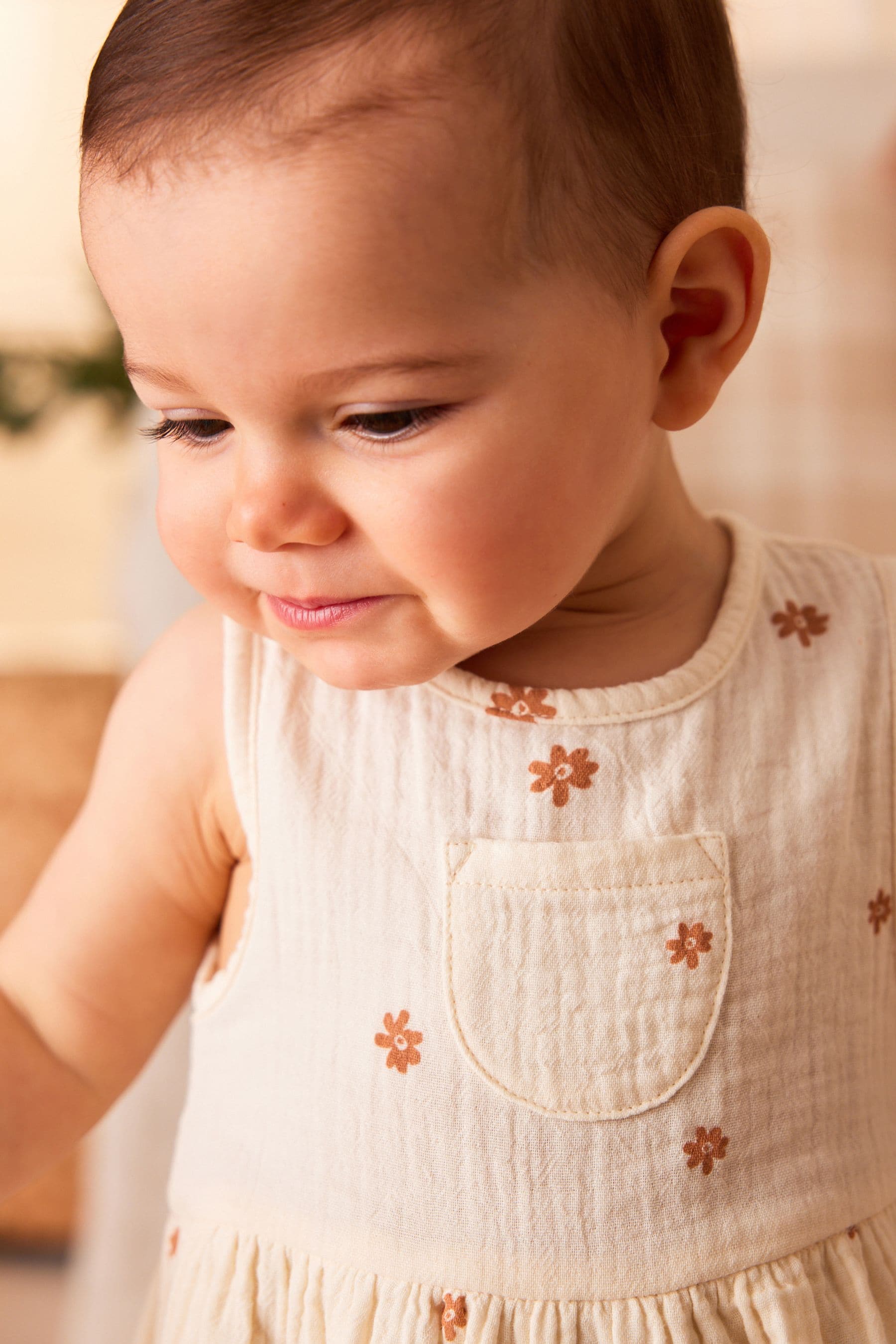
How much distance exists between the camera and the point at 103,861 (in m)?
0.66

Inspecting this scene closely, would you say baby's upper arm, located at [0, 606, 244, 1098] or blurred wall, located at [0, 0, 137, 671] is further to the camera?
blurred wall, located at [0, 0, 137, 671]

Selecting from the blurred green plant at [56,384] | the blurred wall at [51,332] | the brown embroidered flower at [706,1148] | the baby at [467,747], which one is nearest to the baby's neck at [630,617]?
the baby at [467,747]

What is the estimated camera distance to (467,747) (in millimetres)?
624

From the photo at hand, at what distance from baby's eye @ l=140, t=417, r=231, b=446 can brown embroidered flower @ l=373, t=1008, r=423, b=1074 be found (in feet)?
0.94

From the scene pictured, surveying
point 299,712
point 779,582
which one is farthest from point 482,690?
point 779,582

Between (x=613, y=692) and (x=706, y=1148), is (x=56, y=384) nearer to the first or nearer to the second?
(x=613, y=692)

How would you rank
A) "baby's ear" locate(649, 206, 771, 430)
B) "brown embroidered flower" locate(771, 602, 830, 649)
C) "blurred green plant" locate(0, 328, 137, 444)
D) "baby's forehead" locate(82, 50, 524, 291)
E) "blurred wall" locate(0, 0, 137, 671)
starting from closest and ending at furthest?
1. "baby's forehead" locate(82, 50, 524, 291)
2. "baby's ear" locate(649, 206, 771, 430)
3. "brown embroidered flower" locate(771, 602, 830, 649)
4. "blurred green plant" locate(0, 328, 137, 444)
5. "blurred wall" locate(0, 0, 137, 671)

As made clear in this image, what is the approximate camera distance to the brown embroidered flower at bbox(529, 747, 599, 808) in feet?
2.00

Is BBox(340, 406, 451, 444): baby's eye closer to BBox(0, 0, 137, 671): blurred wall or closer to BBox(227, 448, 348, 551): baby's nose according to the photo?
BBox(227, 448, 348, 551): baby's nose

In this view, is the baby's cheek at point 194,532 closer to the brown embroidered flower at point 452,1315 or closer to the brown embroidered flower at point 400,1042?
the brown embroidered flower at point 400,1042

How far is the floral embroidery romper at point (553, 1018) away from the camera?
23.2 inches

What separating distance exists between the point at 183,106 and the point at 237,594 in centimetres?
21

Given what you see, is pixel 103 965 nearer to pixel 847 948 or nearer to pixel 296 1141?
pixel 296 1141

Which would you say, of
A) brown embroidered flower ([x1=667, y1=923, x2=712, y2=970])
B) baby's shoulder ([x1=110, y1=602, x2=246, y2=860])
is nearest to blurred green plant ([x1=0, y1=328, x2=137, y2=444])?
baby's shoulder ([x1=110, y1=602, x2=246, y2=860])
